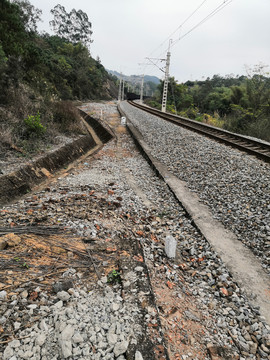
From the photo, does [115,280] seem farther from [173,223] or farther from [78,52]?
[78,52]

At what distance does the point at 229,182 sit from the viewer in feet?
19.1

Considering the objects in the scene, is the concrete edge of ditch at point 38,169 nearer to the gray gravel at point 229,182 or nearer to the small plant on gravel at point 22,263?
the small plant on gravel at point 22,263

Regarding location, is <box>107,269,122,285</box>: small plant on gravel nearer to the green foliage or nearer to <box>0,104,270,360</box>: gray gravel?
<box>0,104,270,360</box>: gray gravel

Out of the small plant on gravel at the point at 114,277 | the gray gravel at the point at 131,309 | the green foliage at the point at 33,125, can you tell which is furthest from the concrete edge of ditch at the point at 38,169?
the small plant on gravel at the point at 114,277

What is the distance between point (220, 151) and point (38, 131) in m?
7.04

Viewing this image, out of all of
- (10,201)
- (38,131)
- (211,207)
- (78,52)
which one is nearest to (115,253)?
(211,207)

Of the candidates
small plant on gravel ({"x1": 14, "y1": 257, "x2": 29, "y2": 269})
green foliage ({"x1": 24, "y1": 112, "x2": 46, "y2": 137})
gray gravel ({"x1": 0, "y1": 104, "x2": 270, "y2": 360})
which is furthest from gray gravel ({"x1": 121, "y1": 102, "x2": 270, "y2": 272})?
green foliage ({"x1": 24, "y1": 112, "x2": 46, "y2": 137})

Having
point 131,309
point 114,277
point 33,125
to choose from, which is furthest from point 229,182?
point 33,125

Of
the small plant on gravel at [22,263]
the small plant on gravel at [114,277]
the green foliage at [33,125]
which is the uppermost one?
the green foliage at [33,125]

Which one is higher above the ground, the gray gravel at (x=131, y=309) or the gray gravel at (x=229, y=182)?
the gray gravel at (x=229, y=182)

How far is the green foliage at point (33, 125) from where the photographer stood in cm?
790

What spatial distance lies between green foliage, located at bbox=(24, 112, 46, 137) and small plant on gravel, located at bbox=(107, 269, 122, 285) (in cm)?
699

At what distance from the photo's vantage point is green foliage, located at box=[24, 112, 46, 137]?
7904 millimetres

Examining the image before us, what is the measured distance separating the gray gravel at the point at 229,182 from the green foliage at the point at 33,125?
4817mm
